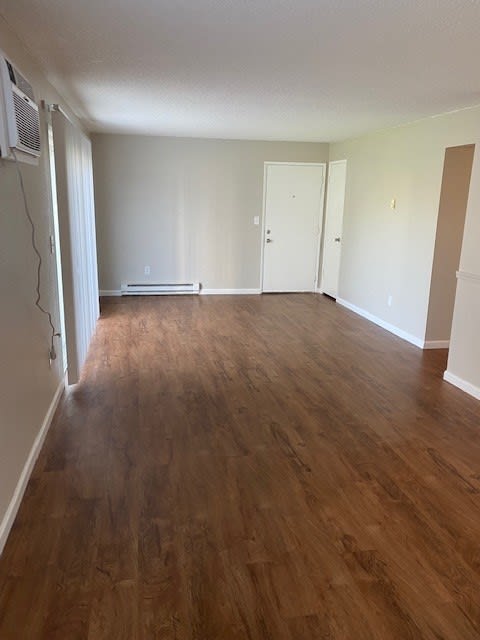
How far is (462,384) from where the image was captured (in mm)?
4125

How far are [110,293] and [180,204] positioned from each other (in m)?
1.68

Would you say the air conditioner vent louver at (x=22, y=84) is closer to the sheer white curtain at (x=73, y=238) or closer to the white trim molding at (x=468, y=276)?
the sheer white curtain at (x=73, y=238)

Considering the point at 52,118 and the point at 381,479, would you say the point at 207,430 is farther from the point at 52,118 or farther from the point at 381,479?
the point at 52,118

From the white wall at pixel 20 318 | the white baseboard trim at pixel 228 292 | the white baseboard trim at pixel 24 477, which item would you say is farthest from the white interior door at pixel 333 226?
the white baseboard trim at pixel 24 477

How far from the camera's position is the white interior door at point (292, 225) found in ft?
24.4

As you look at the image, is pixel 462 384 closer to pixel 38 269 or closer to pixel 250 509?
pixel 250 509

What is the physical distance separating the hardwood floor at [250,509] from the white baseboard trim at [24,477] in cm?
5

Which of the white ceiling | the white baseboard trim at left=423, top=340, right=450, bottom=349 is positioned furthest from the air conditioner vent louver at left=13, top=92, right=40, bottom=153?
the white baseboard trim at left=423, top=340, right=450, bottom=349

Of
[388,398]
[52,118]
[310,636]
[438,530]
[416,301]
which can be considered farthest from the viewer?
[416,301]

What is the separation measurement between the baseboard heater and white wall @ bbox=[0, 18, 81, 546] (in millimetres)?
3946

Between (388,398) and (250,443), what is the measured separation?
1348 mm

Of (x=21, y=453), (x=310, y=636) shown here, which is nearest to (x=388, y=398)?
(x=310, y=636)

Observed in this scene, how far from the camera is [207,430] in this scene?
328 cm

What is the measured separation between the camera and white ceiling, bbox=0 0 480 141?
7.04 ft
